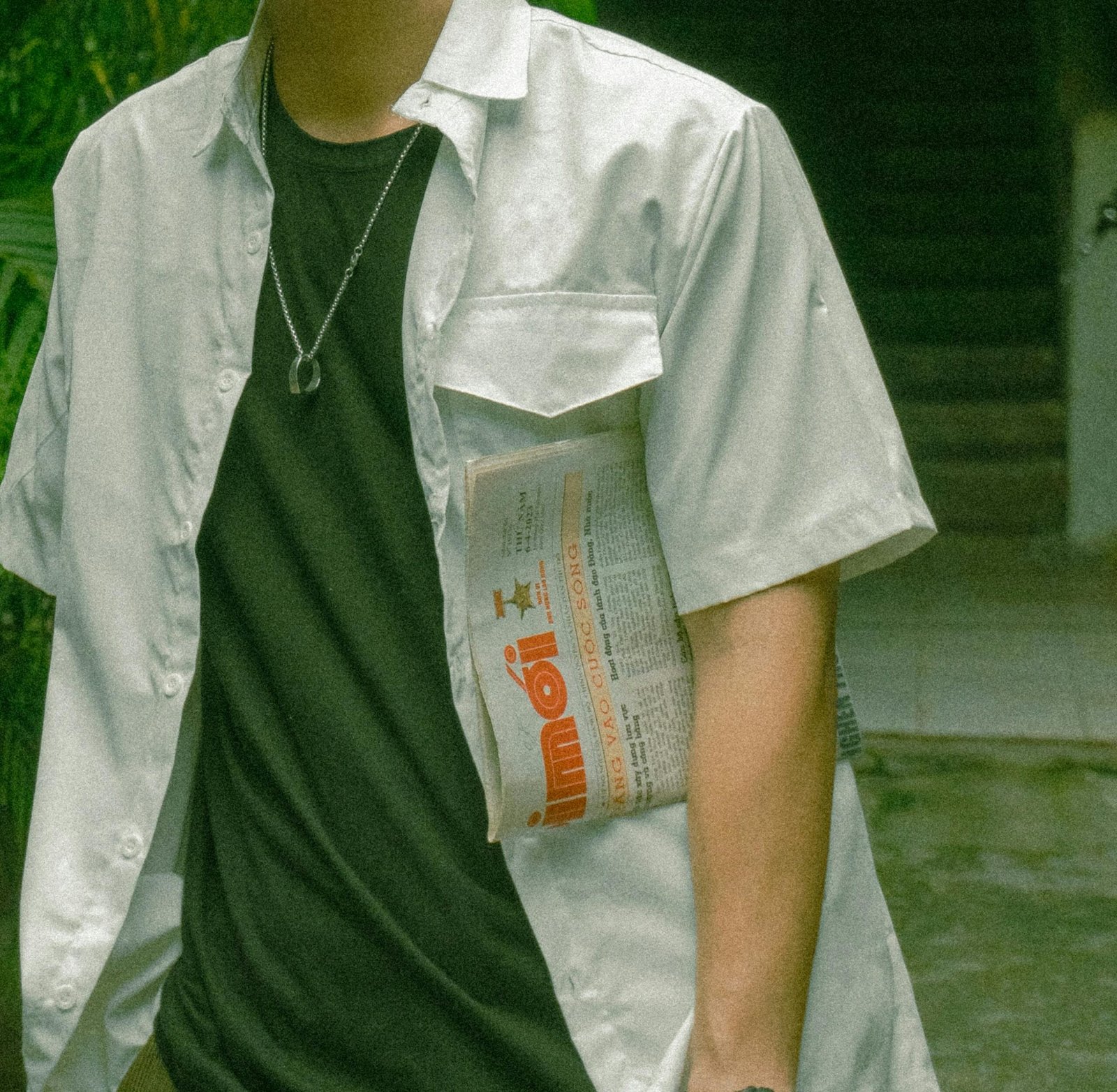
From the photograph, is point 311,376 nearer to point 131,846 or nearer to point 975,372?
A: point 131,846

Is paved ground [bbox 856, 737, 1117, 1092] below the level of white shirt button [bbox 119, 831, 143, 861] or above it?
below

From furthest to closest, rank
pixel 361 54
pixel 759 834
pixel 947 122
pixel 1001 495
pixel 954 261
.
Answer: pixel 947 122 < pixel 954 261 < pixel 1001 495 < pixel 361 54 < pixel 759 834

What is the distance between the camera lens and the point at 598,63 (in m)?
1.08

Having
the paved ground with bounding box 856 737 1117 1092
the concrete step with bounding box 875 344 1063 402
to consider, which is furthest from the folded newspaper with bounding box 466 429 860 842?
the concrete step with bounding box 875 344 1063 402

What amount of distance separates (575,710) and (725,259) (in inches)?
12.0

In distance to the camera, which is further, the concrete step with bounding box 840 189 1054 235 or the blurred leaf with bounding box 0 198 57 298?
the concrete step with bounding box 840 189 1054 235

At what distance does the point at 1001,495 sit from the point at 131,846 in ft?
20.6

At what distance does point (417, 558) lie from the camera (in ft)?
3.64

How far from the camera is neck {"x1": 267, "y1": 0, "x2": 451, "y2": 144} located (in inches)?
44.6

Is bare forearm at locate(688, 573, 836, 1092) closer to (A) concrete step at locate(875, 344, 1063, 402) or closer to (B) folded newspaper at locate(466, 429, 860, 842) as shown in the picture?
(B) folded newspaper at locate(466, 429, 860, 842)

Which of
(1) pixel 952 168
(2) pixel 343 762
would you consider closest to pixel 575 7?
(2) pixel 343 762

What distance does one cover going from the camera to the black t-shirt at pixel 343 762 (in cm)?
107

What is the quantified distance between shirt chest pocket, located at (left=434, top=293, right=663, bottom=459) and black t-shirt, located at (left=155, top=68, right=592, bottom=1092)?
54 millimetres

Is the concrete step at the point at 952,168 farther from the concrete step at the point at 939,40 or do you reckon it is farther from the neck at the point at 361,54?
the neck at the point at 361,54
